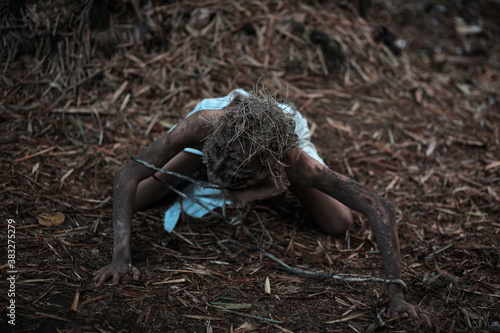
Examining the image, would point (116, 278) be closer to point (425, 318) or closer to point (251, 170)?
point (251, 170)

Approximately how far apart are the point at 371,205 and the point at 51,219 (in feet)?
6.17

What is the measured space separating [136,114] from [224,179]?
1.83 metres

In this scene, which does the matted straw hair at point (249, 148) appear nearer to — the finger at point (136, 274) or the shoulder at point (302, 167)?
the shoulder at point (302, 167)

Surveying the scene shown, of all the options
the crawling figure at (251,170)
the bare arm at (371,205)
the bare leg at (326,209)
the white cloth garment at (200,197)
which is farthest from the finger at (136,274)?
the bare leg at (326,209)

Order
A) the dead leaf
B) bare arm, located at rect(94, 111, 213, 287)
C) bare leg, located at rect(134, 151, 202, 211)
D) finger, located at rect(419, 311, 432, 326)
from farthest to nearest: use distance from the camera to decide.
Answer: bare leg, located at rect(134, 151, 202, 211) < the dead leaf < bare arm, located at rect(94, 111, 213, 287) < finger, located at rect(419, 311, 432, 326)

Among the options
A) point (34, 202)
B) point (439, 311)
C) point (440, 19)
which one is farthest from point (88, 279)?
point (440, 19)

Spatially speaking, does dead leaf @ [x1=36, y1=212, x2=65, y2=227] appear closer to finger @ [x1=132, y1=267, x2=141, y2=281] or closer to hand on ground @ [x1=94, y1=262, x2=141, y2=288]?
hand on ground @ [x1=94, y1=262, x2=141, y2=288]

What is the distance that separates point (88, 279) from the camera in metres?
2.40

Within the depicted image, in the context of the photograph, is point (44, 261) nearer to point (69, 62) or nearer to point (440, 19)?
point (69, 62)

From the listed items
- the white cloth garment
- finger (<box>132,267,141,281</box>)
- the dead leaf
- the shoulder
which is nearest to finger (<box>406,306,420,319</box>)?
the shoulder

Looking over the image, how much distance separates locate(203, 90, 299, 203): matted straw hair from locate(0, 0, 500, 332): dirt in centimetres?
53

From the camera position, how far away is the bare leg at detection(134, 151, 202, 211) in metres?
3.01

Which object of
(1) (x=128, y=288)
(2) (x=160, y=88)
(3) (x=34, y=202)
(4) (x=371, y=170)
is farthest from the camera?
(2) (x=160, y=88)

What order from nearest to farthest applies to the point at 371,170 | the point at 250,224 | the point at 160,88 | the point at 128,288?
the point at 128,288 → the point at 250,224 → the point at 371,170 → the point at 160,88
